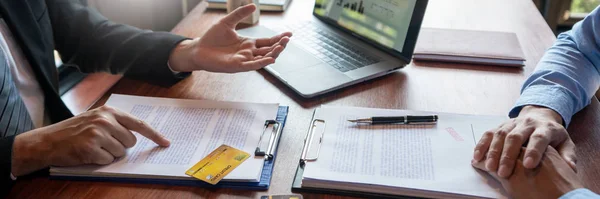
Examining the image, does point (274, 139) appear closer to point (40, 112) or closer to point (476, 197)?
point (476, 197)

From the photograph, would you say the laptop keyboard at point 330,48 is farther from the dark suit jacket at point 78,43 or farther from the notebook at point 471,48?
the dark suit jacket at point 78,43

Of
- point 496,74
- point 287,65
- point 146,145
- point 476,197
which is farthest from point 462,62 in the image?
point 146,145

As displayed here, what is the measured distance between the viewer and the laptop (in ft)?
3.37

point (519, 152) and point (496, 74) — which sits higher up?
point (519, 152)

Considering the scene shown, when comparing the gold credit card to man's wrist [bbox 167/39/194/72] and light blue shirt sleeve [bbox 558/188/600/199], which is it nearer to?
man's wrist [bbox 167/39/194/72]

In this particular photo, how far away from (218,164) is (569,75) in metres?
0.69

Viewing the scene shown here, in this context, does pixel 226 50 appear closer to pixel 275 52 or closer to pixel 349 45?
pixel 275 52

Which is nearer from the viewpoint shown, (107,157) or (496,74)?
(107,157)

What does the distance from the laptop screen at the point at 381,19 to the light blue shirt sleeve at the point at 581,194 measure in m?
0.48

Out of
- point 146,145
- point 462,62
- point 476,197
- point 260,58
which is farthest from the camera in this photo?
point 462,62

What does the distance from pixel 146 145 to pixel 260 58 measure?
0.30m

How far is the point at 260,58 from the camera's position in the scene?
99 centimetres

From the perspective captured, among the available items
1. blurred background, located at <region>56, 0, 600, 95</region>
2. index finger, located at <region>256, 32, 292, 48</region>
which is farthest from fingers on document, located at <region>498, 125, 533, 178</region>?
blurred background, located at <region>56, 0, 600, 95</region>

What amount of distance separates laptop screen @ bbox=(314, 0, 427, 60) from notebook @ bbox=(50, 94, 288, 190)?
0.34m
